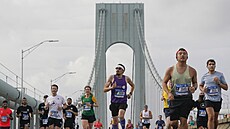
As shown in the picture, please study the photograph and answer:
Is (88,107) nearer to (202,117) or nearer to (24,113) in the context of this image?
(202,117)

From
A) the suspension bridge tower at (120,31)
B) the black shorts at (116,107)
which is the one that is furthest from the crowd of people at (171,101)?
the suspension bridge tower at (120,31)

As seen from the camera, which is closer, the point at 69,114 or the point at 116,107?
the point at 116,107

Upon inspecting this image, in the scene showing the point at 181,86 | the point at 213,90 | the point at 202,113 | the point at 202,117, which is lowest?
the point at 202,117

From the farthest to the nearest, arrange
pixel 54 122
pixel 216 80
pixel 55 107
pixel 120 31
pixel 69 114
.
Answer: pixel 120 31 < pixel 69 114 < pixel 54 122 < pixel 55 107 < pixel 216 80

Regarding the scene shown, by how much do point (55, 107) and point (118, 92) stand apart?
3.37 m

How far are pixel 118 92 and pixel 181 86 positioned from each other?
12.6 ft

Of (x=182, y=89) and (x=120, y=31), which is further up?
(x=120, y=31)

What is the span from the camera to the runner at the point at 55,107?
16.5m

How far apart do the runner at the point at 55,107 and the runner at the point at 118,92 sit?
9.38 feet

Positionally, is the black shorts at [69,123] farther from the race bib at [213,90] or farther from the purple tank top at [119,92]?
the race bib at [213,90]

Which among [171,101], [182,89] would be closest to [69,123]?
[171,101]

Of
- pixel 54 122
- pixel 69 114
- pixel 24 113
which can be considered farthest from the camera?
pixel 24 113

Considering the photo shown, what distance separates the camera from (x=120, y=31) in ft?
242

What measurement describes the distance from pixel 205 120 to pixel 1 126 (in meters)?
7.08
